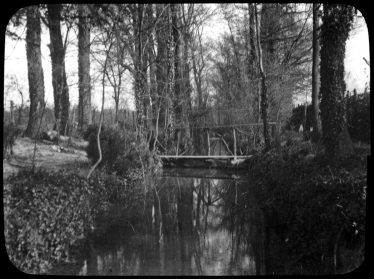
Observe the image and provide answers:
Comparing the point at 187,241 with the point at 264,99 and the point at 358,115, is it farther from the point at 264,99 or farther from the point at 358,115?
the point at 264,99

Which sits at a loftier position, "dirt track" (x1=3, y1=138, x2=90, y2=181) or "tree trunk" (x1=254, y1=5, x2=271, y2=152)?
"tree trunk" (x1=254, y1=5, x2=271, y2=152)

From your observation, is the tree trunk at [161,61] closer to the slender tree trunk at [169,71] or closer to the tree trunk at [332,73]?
the slender tree trunk at [169,71]

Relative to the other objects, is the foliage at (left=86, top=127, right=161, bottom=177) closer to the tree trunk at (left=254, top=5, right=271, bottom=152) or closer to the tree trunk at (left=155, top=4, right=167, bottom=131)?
the tree trunk at (left=155, top=4, right=167, bottom=131)

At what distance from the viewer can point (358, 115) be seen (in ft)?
20.0

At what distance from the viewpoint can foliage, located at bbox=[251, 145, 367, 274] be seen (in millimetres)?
4223

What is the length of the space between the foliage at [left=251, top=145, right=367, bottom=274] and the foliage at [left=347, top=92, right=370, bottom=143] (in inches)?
18.1

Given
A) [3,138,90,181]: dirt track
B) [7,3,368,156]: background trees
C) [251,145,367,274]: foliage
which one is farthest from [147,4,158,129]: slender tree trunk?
[251,145,367,274]: foliage

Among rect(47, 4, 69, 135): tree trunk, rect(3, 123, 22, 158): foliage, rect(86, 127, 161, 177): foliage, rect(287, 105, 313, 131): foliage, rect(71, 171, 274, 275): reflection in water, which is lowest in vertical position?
rect(71, 171, 274, 275): reflection in water

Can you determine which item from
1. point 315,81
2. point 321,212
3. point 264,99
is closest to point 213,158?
point 264,99

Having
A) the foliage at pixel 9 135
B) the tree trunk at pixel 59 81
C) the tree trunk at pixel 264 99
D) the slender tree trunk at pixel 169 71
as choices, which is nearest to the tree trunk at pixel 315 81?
the tree trunk at pixel 264 99

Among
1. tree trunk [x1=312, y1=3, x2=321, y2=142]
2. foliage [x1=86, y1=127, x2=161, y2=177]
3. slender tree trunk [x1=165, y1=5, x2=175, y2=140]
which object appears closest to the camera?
tree trunk [x1=312, y1=3, x2=321, y2=142]

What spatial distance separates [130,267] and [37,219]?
50.2 inches

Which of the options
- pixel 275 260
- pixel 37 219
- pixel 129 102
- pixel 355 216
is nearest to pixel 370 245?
pixel 355 216

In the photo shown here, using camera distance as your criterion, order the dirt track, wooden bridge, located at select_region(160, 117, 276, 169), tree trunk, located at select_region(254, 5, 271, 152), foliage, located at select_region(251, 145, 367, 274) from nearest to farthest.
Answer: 1. foliage, located at select_region(251, 145, 367, 274)
2. the dirt track
3. tree trunk, located at select_region(254, 5, 271, 152)
4. wooden bridge, located at select_region(160, 117, 276, 169)
